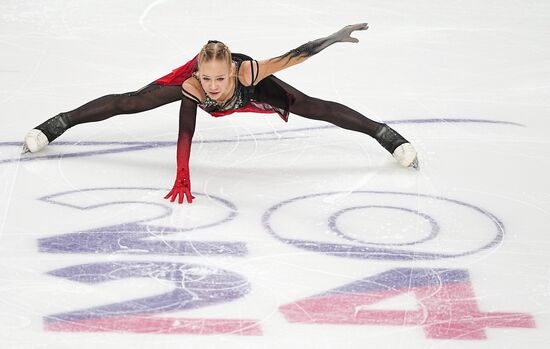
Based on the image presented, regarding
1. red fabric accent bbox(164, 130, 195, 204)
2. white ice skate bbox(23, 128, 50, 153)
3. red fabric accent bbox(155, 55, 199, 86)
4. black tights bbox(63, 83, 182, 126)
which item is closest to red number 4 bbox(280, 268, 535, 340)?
red fabric accent bbox(164, 130, 195, 204)

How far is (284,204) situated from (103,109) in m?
1.22

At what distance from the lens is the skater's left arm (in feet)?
14.1

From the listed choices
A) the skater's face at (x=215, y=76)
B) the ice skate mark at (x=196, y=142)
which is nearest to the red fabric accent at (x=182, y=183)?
the skater's face at (x=215, y=76)

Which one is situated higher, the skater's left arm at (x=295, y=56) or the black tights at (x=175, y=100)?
the skater's left arm at (x=295, y=56)

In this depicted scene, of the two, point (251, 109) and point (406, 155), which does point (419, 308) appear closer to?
point (406, 155)

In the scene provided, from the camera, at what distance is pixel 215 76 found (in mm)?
4254

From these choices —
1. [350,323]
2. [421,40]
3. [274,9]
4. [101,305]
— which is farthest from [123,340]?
[274,9]

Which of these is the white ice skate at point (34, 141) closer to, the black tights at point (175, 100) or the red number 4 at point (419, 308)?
the black tights at point (175, 100)

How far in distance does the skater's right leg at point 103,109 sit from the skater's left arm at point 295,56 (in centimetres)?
52

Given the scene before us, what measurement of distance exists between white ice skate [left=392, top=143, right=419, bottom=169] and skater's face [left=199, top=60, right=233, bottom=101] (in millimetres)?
989

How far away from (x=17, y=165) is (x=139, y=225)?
1004 mm

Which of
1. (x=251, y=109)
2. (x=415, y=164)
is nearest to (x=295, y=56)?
(x=251, y=109)

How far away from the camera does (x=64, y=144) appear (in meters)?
5.05

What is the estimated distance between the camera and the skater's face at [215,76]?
4234 mm
